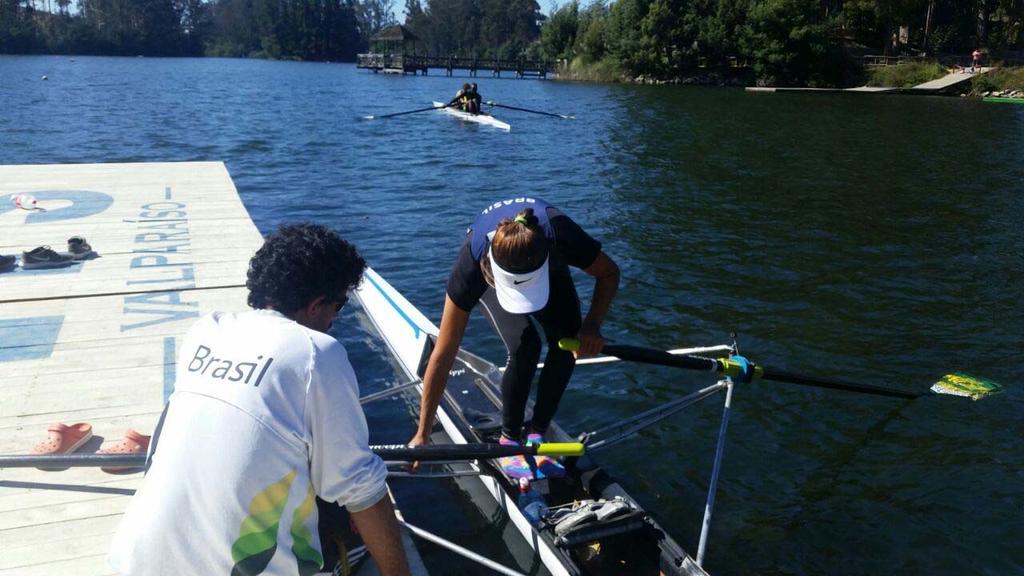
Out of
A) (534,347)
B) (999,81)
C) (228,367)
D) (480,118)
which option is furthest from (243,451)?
(999,81)

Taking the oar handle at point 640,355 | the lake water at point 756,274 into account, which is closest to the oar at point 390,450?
the oar handle at point 640,355

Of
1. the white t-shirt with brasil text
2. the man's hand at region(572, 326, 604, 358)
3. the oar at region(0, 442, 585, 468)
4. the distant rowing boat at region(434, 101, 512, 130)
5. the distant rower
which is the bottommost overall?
the oar at region(0, 442, 585, 468)

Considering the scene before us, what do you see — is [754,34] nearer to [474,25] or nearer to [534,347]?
[534,347]

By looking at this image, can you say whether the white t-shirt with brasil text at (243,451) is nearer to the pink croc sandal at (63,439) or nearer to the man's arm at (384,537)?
the man's arm at (384,537)

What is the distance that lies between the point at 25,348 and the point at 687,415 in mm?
6055

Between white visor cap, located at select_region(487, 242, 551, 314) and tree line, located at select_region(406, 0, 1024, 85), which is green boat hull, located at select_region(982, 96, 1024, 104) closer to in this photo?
tree line, located at select_region(406, 0, 1024, 85)

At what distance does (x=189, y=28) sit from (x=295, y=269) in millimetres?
169386

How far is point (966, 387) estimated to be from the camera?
8008 mm

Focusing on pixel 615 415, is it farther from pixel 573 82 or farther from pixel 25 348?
pixel 573 82

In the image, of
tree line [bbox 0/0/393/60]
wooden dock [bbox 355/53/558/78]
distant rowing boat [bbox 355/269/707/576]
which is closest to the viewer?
distant rowing boat [bbox 355/269/707/576]

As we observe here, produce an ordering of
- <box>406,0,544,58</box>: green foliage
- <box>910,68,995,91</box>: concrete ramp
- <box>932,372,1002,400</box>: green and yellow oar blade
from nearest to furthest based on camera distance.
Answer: <box>932,372,1002,400</box>: green and yellow oar blade
<box>910,68,995,91</box>: concrete ramp
<box>406,0,544,58</box>: green foliage

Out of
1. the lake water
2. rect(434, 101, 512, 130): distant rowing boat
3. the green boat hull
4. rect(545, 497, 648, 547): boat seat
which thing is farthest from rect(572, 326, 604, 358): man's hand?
the green boat hull

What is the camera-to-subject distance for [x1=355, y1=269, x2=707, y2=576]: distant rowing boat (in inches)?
177

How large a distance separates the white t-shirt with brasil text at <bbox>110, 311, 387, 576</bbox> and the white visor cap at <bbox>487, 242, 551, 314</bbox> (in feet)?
5.63
